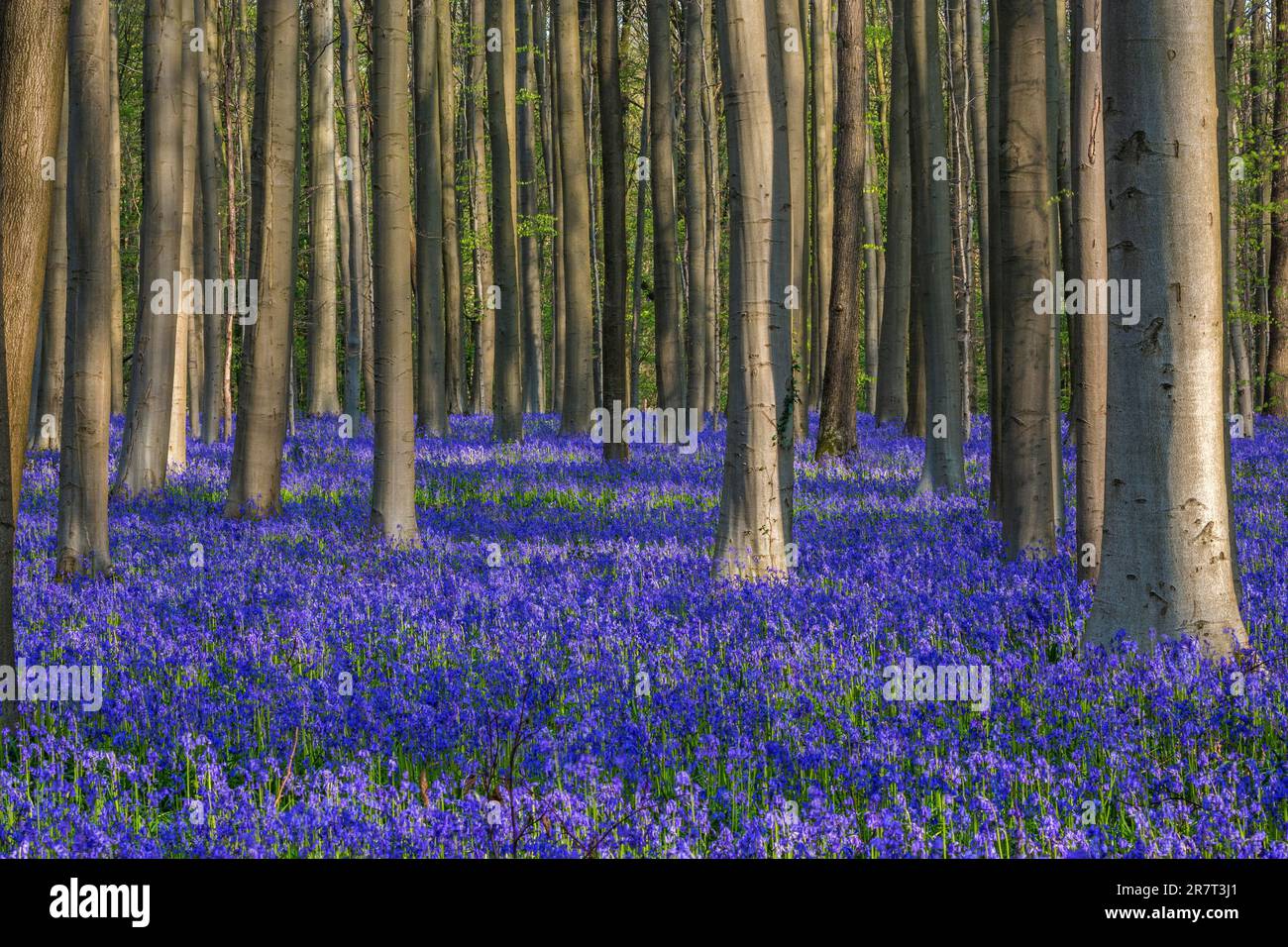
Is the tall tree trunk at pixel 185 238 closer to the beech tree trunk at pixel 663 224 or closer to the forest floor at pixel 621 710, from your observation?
the forest floor at pixel 621 710

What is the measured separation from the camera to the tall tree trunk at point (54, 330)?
52.1 feet

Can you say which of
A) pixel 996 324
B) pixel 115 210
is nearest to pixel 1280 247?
pixel 996 324

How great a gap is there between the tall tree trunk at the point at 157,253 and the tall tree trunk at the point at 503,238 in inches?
211

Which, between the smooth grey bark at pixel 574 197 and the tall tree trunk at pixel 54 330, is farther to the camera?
the smooth grey bark at pixel 574 197

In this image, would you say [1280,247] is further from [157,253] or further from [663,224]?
[157,253]

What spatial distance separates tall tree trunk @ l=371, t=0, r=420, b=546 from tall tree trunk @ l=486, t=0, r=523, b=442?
642 centimetres

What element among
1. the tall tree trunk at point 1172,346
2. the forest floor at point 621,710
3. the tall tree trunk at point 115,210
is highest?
the tall tree trunk at point 115,210

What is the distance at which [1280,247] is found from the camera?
23.1 metres

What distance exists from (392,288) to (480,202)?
748 inches

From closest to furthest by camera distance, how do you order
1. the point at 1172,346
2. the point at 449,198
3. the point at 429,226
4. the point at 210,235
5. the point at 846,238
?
the point at 1172,346, the point at 846,238, the point at 429,226, the point at 210,235, the point at 449,198

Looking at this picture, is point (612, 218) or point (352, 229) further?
point (352, 229)

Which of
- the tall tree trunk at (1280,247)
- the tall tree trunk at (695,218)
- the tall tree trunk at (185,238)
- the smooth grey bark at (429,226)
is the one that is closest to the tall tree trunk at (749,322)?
the tall tree trunk at (185,238)
